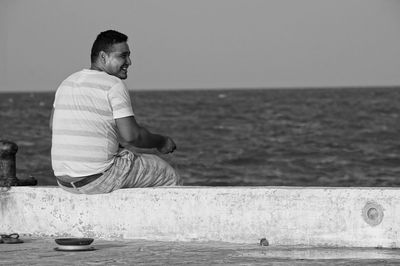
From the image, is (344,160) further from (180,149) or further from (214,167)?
(180,149)

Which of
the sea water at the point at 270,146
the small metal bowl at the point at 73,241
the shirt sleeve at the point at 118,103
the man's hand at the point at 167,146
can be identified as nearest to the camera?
the small metal bowl at the point at 73,241

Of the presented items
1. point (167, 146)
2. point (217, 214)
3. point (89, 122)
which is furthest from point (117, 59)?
point (217, 214)

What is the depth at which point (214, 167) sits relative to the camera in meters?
39.1

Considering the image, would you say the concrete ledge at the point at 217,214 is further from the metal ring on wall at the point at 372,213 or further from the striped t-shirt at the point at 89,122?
the striped t-shirt at the point at 89,122

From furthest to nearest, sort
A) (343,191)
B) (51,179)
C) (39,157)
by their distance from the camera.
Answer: (39,157), (51,179), (343,191)

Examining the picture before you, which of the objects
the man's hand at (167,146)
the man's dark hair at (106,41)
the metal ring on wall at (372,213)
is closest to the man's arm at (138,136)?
the man's hand at (167,146)

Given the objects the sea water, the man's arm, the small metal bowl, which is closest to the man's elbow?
the man's arm

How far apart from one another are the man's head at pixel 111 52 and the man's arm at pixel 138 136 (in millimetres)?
420

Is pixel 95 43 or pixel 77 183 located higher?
pixel 95 43

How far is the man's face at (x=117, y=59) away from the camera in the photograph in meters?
8.63

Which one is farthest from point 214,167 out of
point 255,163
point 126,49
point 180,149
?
point 126,49

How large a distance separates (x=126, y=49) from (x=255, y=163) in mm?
31949

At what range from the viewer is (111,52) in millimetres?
8633

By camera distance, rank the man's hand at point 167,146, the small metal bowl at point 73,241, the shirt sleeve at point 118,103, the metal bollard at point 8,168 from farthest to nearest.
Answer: the metal bollard at point 8,168 < the man's hand at point 167,146 < the shirt sleeve at point 118,103 < the small metal bowl at point 73,241
